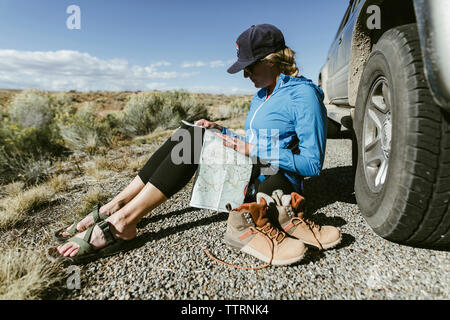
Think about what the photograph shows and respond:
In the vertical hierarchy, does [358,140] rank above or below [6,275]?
above

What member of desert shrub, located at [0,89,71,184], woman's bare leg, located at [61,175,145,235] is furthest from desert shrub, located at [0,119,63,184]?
woman's bare leg, located at [61,175,145,235]

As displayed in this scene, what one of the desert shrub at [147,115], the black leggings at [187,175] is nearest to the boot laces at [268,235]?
the black leggings at [187,175]

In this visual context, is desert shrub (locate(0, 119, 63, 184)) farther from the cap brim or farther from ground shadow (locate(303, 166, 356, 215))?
ground shadow (locate(303, 166, 356, 215))

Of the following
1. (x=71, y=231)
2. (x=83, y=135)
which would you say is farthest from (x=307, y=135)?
(x=83, y=135)

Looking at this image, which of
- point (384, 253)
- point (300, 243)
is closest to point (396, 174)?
point (384, 253)

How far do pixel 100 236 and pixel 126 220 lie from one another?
0.18 metres

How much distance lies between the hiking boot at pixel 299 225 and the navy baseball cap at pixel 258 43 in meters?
1.05

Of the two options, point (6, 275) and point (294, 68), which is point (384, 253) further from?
point (6, 275)

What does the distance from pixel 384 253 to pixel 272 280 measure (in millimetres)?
686

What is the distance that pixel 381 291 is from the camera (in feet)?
3.86

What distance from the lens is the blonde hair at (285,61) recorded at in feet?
6.38

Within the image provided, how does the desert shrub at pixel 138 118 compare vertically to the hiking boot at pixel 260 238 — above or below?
above

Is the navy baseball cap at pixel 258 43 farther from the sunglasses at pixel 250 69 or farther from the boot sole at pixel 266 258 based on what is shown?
the boot sole at pixel 266 258

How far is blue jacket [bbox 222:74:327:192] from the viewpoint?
5.49 ft
